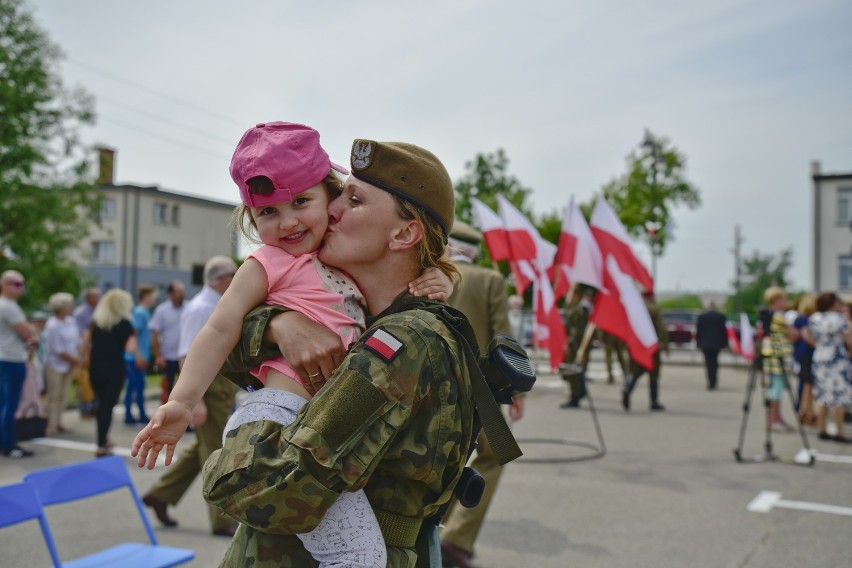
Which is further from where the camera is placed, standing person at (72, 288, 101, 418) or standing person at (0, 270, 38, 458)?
standing person at (72, 288, 101, 418)

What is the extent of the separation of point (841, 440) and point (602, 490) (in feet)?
15.4

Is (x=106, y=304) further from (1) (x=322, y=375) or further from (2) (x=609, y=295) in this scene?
(1) (x=322, y=375)

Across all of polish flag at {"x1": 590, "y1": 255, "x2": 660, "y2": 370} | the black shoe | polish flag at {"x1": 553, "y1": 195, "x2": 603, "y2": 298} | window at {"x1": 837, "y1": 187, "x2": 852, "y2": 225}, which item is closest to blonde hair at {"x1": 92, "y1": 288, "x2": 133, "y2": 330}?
the black shoe

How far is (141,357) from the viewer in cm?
1073

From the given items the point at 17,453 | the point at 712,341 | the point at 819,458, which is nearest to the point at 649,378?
the point at 712,341

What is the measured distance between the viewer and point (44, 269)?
23.5 m

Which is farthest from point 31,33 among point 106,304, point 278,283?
point 278,283

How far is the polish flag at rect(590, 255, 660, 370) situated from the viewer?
8.17 metres

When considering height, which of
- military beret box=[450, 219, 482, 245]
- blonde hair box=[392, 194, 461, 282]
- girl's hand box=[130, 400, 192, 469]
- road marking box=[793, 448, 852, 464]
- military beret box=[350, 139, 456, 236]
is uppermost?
military beret box=[450, 219, 482, 245]

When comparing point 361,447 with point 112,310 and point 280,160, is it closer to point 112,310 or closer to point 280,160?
point 280,160

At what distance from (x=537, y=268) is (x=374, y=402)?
811cm

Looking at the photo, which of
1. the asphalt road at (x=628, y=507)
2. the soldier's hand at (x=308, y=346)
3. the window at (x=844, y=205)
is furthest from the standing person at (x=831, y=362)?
the window at (x=844, y=205)

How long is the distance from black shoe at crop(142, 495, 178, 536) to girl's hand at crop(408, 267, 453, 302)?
4747mm

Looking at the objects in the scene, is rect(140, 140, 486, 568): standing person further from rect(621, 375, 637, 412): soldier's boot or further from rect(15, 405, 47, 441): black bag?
rect(621, 375, 637, 412): soldier's boot
